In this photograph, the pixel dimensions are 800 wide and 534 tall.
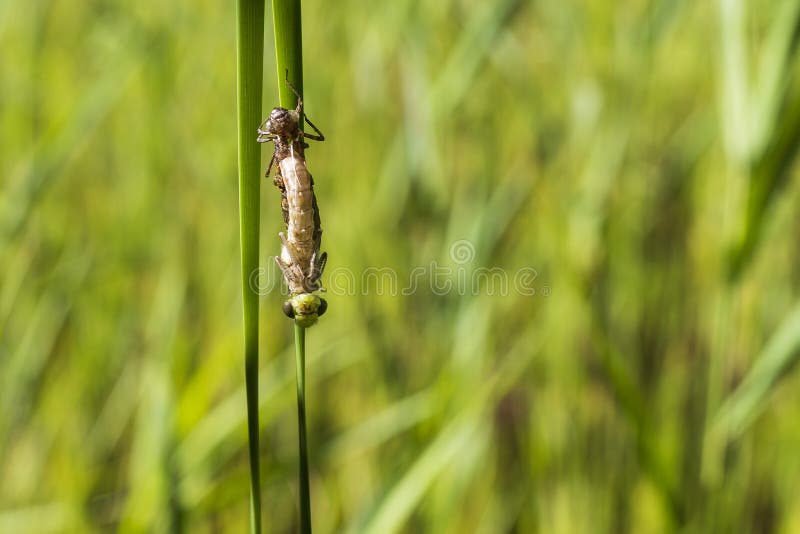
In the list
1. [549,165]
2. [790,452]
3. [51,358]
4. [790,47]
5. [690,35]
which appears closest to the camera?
[790,47]

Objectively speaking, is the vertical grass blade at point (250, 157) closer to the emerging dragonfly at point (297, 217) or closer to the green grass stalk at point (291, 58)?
the green grass stalk at point (291, 58)

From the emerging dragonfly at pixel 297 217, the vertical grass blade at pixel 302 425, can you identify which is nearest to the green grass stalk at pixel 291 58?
the vertical grass blade at pixel 302 425

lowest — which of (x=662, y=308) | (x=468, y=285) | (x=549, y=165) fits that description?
(x=662, y=308)

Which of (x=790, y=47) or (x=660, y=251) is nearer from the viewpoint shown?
(x=790, y=47)

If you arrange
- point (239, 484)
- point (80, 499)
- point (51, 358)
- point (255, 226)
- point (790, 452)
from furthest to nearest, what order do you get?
point (51, 358) → point (790, 452) → point (80, 499) → point (239, 484) → point (255, 226)

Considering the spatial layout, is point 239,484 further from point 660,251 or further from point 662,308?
point 660,251

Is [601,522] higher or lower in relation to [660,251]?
lower

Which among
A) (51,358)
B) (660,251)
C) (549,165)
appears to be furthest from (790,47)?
(51,358)
